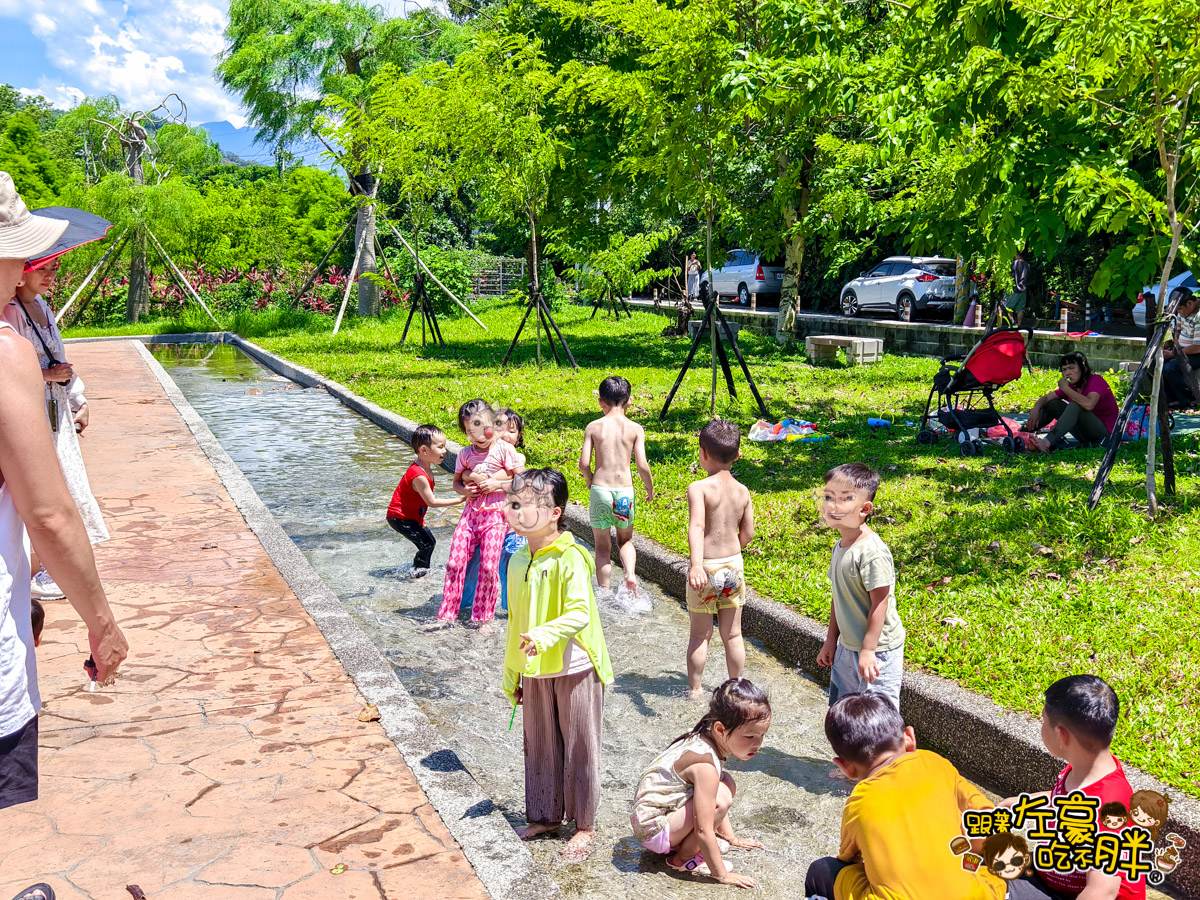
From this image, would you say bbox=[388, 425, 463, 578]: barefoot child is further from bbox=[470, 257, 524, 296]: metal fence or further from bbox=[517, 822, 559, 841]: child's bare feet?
bbox=[470, 257, 524, 296]: metal fence

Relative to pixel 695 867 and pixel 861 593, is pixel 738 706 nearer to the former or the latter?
Result: pixel 695 867

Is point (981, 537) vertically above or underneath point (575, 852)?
above

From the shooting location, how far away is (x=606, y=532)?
26.5ft

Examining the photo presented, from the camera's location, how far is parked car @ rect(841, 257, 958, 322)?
26812 millimetres

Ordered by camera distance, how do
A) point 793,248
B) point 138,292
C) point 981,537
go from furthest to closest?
point 138,292
point 793,248
point 981,537

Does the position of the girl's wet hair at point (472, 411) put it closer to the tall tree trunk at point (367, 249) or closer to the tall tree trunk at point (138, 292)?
the tall tree trunk at point (367, 249)

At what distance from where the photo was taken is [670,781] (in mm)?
4348

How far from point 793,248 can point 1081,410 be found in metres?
12.1

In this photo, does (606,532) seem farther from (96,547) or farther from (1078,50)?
(1078,50)

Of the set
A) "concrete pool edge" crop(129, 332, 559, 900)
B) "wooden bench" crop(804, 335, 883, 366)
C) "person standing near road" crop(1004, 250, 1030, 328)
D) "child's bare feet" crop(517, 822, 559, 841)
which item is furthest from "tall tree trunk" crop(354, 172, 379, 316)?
"child's bare feet" crop(517, 822, 559, 841)

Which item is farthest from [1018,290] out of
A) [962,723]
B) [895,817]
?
[895,817]

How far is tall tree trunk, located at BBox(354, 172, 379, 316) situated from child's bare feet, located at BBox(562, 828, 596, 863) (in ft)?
87.4

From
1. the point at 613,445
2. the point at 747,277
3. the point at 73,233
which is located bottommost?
the point at 613,445

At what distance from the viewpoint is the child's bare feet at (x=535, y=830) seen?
15.1 feet
